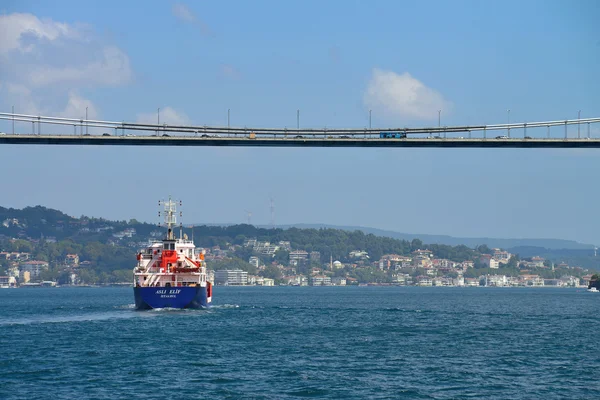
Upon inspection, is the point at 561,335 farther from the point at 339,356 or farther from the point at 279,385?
the point at 279,385

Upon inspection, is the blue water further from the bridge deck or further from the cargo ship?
the bridge deck

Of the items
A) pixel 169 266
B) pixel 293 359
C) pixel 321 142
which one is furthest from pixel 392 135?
pixel 293 359

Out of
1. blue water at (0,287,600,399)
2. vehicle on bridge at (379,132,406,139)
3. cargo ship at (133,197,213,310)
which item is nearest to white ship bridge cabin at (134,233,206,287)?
cargo ship at (133,197,213,310)

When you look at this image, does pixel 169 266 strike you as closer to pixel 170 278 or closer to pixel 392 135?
pixel 170 278

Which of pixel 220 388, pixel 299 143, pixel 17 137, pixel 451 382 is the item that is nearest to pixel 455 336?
pixel 451 382

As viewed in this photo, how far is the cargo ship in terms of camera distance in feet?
280

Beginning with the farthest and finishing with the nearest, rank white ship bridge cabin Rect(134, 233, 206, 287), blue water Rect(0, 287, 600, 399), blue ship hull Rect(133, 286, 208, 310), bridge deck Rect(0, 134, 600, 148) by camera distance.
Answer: bridge deck Rect(0, 134, 600, 148), white ship bridge cabin Rect(134, 233, 206, 287), blue ship hull Rect(133, 286, 208, 310), blue water Rect(0, 287, 600, 399)

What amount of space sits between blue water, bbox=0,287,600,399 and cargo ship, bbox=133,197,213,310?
22.7 ft

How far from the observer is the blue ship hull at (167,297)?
85062mm

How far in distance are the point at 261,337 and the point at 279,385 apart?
20.2 metres

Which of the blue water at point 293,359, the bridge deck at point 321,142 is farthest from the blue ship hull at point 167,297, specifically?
the bridge deck at point 321,142

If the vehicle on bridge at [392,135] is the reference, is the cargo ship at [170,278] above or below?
below

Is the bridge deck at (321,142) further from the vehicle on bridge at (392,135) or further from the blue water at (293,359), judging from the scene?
the blue water at (293,359)

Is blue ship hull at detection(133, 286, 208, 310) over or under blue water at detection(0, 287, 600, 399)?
over
